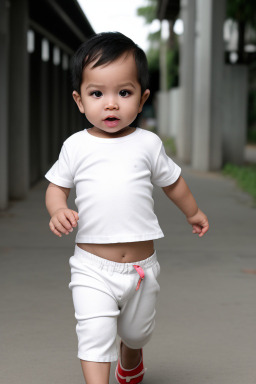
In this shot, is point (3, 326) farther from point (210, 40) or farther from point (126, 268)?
point (210, 40)

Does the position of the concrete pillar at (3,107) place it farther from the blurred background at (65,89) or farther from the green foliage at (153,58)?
the green foliage at (153,58)

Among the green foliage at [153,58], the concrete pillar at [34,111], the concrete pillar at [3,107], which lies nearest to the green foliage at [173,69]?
the green foliage at [153,58]

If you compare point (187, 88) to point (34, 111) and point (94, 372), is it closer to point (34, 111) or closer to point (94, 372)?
point (34, 111)

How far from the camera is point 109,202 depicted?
10.2 feet

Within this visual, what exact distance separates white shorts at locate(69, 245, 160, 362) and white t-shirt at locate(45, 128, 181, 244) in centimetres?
10

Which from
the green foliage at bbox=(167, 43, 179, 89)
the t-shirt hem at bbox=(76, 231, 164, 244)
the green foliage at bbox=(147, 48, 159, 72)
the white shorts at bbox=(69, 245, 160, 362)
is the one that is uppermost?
the green foliage at bbox=(147, 48, 159, 72)

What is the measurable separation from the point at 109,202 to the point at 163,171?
0.29 meters

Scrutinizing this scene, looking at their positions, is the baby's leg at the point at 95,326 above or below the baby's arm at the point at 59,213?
below

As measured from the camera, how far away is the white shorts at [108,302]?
9.92ft

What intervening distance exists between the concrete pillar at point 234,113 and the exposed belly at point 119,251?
13318mm

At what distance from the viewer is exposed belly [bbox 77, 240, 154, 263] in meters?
3.12

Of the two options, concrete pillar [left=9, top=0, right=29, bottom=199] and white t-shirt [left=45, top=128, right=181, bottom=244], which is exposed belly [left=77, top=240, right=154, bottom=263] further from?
concrete pillar [left=9, top=0, right=29, bottom=199]

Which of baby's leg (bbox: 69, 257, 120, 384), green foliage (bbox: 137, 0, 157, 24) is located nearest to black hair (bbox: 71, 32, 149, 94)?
baby's leg (bbox: 69, 257, 120, 384)

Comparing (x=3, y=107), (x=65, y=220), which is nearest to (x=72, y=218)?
(x=65, y=220)
